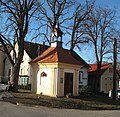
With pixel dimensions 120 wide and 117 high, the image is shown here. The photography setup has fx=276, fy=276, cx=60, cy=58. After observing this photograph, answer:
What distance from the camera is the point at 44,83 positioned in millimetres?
29859

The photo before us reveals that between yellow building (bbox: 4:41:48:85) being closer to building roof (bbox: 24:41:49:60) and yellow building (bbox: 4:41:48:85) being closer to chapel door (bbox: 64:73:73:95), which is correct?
building roof (bbox: 24:41:49:60)

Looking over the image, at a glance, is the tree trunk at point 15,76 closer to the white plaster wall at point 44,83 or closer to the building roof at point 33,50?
the white plaster wall at point 44,83

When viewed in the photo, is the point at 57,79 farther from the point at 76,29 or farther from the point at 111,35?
the point at 111,35

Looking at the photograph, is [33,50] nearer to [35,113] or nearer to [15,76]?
[15,76]

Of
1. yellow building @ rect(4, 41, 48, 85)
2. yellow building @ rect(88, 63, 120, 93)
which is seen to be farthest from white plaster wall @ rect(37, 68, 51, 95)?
yellow building @ rect(88, 63, 120, 93)

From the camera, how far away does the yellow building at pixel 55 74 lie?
28812 mm

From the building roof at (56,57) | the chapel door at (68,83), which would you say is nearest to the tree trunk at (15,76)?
the building roof at (56,57)

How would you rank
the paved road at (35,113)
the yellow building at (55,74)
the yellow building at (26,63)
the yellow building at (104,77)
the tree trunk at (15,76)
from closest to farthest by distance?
the paved road at (35,113)
the yellow building at (55,74)
the tree trunk at (15,76)
the yellow building at (26,63)
the yellow building at (104,77)

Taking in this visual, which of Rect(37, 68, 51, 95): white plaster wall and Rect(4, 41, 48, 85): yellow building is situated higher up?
Rect(4, 41, 48, 85): yellow building

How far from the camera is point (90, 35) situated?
45.2m

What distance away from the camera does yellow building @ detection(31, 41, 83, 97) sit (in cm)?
2881

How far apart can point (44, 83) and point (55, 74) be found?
1.90 m

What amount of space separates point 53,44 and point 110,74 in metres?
33.6

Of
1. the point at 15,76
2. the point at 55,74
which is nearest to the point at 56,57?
the point at 55,74
